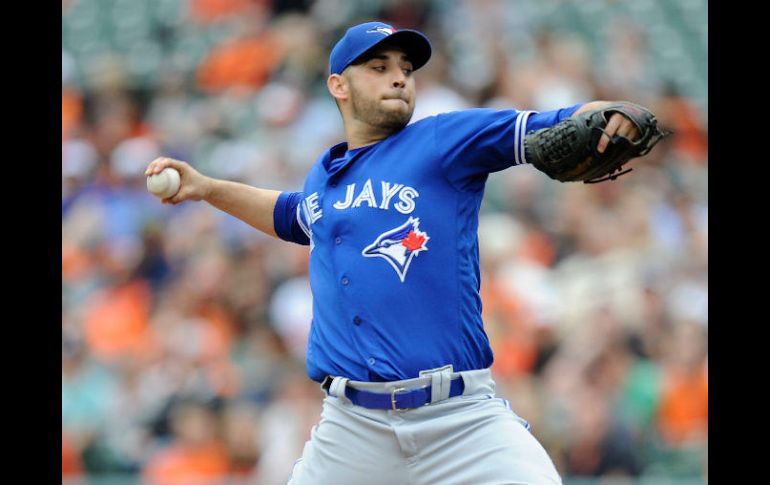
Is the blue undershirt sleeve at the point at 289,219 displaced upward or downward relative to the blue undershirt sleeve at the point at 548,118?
downward

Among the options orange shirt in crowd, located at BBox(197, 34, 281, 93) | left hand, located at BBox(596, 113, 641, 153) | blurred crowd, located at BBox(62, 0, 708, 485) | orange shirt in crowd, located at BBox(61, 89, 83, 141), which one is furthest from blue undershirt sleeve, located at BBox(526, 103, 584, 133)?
orange shirt in crowd, located at BBox(61, 89, 83, 141)

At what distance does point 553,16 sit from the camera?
34.9ft

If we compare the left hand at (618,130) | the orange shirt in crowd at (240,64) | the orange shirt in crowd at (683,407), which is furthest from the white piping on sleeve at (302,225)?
the orange shirt in crowd at (240,64)

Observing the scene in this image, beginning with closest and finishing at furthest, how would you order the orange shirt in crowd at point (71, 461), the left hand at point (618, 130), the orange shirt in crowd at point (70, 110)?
1. the left hand at point (618, 130)
2. the orange shirt in crowd at point (71, 461)
3. the orange shirt in crowd at point (70, 110)

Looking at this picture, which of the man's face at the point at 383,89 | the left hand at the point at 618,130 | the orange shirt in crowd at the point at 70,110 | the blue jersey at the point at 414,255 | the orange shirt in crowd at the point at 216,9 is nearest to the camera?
the left hand at the point at 618,130

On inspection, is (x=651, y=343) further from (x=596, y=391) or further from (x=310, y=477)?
(x=310, y=477)

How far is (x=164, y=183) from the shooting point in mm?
4699

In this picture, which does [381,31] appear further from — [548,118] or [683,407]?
[683,407]

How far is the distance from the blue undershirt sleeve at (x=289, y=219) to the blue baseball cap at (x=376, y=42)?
0.63 m

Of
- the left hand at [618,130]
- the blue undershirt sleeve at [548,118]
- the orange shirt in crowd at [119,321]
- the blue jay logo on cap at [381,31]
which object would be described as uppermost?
the blue jay logo on cap at [381,31]

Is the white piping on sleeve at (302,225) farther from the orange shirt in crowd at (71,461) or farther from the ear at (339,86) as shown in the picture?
the orange shirt in crowd at (71,461)

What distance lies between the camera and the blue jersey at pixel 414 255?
415 cm

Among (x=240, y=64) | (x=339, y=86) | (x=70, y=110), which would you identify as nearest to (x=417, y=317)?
(x=339, y=86)

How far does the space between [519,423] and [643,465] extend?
3551 millimetres
